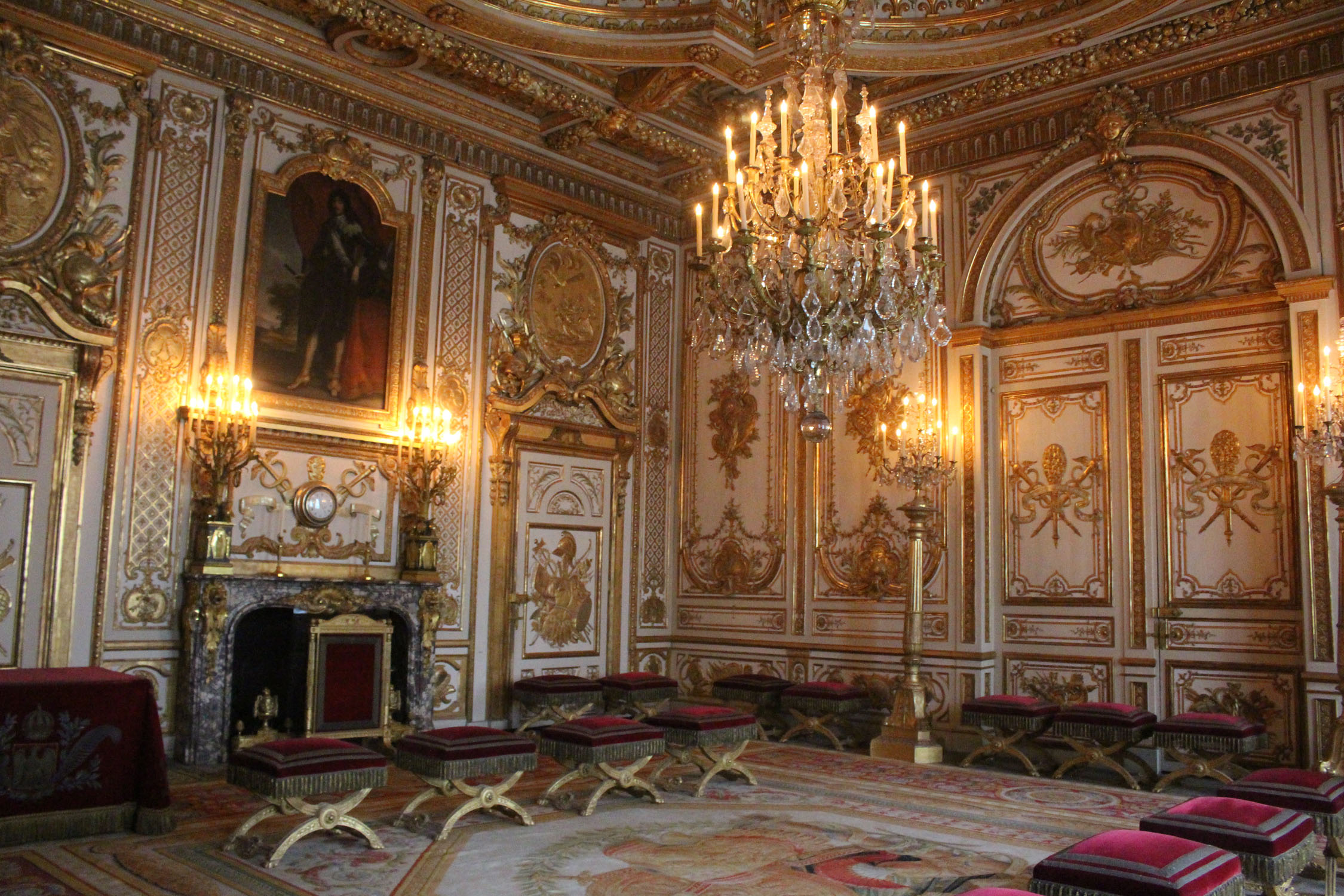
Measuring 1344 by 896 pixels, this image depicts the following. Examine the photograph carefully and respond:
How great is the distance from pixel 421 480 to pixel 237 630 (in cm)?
176

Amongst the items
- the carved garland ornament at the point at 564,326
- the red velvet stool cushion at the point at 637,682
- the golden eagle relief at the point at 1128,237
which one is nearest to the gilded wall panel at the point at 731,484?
the carved garland ornament at the point at 564,326

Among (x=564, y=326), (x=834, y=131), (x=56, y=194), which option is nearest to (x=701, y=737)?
(x=834, y=131)

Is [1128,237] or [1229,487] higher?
[1128,237]

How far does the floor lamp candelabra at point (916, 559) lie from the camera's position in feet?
26.3

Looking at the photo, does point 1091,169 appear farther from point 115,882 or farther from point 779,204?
point 115,882

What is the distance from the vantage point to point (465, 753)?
538cm

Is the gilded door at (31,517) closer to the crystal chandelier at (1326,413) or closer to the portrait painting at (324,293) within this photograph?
the portrait painting at (324,293)

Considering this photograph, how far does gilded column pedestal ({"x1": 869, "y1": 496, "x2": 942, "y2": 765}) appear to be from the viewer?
26.2 ft

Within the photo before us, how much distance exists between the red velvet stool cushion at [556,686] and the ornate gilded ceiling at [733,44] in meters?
4.74

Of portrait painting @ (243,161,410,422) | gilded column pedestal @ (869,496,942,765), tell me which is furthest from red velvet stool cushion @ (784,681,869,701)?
portrait painting @ (243,161,410,422)

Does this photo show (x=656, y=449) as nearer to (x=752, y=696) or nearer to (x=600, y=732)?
(x=752, y=696)

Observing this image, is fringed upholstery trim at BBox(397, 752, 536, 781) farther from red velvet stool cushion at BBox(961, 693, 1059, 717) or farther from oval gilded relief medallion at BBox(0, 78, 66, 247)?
oval gilded relief medallion at BBox(0, 78, 66, 247)

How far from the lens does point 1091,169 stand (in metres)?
8.30

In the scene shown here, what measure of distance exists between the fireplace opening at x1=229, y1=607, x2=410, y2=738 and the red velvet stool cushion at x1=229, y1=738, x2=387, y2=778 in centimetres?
223
